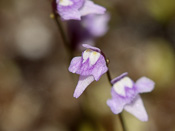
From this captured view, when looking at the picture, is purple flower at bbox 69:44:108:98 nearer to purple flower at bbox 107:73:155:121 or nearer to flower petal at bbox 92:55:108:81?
flower petal at bbox 92:55:108:81

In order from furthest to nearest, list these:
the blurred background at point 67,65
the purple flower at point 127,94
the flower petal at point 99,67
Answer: the blurred background at point 67,65
the purple flower at point 127,94
the flower petal at point 99,67

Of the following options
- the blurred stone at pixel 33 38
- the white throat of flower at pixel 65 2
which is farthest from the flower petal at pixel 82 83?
the blurred stone at pixel 33 38

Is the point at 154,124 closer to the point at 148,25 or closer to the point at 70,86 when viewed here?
the point at 70,86

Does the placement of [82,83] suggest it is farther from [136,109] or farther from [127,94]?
[136,109]

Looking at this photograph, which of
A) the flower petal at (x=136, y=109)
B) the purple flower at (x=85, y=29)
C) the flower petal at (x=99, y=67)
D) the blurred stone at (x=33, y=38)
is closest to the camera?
the flower petal at (x=99, y=67)

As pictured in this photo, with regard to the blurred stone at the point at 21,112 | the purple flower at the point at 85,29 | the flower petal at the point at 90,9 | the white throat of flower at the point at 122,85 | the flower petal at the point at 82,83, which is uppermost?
the flower petal at the point at 90,9

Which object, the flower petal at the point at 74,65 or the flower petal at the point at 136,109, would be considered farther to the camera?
the flower petal at the point at 136,109

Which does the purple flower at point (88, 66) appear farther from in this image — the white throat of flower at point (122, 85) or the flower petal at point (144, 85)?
the flower petal at point (144, 85)
